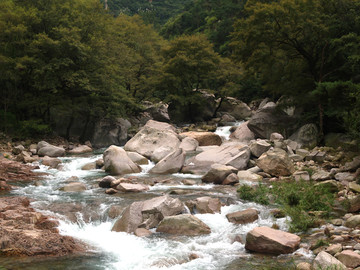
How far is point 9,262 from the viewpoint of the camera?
638 centimetres

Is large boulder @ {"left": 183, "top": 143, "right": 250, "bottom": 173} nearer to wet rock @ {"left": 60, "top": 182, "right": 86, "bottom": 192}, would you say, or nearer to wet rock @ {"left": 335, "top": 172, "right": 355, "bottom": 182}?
wet rock @ {"left": 335, "top": 172, "right": 355, "bottom": 182}

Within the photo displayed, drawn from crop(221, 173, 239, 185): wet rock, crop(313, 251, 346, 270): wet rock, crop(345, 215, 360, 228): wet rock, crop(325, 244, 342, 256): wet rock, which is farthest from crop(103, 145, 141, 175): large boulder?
crop(313, 251, 346, 270): wet rock

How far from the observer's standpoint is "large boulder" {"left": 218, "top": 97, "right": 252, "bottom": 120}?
126 ft

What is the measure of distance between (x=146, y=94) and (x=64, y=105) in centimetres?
1037

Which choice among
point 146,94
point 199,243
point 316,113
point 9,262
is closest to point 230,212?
point 199,243

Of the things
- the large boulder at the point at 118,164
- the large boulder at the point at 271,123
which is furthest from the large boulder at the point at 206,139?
the large boulder at the point at 118,164

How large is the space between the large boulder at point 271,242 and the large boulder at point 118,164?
29.5 feet

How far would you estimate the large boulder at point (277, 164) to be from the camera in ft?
46.1

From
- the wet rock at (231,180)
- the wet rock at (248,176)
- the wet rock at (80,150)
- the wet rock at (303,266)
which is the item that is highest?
the wet rock at (303,266)

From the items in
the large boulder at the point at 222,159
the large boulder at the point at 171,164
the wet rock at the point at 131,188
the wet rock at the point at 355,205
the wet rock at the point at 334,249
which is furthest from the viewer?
the large boulder at the point at 222,159

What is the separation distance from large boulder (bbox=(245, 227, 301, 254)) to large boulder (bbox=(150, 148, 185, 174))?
8418 mm

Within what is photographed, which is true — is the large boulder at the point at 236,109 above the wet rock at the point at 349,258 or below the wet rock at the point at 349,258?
below

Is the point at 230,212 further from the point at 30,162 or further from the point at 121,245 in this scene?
the point at 30,162

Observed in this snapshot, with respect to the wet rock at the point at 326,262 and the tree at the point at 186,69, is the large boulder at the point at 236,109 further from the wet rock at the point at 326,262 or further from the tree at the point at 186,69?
the wet rock at the point at 326,262
